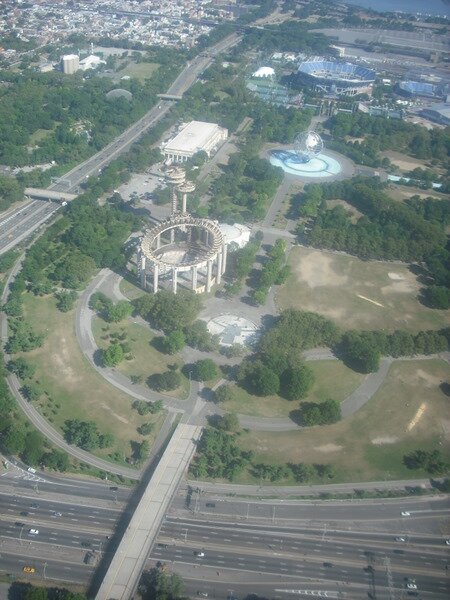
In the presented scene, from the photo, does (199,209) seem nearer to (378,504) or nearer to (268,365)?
(268,365)

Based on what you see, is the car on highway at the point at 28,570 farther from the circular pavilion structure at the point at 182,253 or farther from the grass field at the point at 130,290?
the circular pavilion structure at the point at 182,253

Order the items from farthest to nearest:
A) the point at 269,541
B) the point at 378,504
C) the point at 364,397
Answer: the point at 364,397
the point at 378,504
the point at 269,541

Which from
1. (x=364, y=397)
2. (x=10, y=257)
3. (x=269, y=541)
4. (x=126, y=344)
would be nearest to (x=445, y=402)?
(x=364, y=397)

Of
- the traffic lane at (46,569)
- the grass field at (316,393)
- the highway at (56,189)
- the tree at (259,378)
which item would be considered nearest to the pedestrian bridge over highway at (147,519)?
the traffic lane at (46,569)

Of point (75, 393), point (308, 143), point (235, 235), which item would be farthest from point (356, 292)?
point (308, 143)

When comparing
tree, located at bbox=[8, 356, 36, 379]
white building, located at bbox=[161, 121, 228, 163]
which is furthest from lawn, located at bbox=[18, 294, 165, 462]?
white building, located at bbox=[161, 121, 228, 163]

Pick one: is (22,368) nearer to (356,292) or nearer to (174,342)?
(174,342)
